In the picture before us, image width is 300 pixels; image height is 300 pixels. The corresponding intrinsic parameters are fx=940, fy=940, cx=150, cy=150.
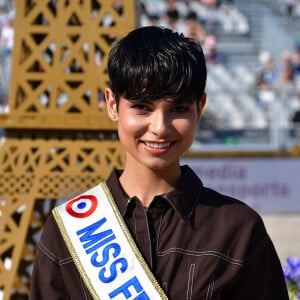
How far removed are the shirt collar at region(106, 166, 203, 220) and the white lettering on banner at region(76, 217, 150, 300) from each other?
0.11 metres

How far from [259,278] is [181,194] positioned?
321 mm

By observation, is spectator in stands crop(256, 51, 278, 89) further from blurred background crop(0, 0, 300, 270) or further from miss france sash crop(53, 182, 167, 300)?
miss france sash crop(53, 182, 167, 300)

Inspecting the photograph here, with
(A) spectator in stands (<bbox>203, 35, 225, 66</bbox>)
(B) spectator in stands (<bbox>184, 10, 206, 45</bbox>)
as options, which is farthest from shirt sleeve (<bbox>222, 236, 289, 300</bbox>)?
(B) spectator in stands (<bbox>184, 10, 206, 45</bbox>)

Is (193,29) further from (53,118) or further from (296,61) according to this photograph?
(53,118)

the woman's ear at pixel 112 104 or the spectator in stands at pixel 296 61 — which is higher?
the woman's ear at pixel 112 104

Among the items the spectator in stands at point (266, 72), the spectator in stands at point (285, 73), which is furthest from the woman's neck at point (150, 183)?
the spectator in stands at point (266, 72)

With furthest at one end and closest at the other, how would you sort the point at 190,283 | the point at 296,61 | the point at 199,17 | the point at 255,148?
the point at 199,17
the point at 296,61
the point at 255,148
the point at 190,283

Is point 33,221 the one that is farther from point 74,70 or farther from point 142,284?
point 142,284

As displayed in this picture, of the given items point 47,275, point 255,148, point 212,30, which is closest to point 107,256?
point 47,275

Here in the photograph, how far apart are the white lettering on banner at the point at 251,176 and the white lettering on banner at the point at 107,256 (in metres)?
10.2

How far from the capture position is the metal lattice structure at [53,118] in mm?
5258

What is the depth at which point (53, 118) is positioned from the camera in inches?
208

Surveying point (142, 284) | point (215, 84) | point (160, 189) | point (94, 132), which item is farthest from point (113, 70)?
point (215, 84)

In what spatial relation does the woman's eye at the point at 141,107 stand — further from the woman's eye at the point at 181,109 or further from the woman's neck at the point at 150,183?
the woman's neck at the point at 150,183
